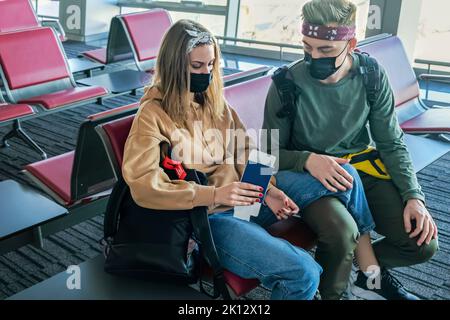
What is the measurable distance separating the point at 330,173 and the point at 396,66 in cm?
183

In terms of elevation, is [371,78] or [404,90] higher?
[371,78]

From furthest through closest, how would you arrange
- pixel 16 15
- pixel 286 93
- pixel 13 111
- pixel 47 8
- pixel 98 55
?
pixel 47 8, pixel 16 15, pixel 98 55, pixel 13 111, pixel 286 93

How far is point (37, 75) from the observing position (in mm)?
3859

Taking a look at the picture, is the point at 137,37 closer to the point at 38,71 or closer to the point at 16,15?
the point at 38,71

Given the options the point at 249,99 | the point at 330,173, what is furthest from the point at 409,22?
the point at 330,173

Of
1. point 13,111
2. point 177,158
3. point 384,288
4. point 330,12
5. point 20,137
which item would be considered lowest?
point 20,137

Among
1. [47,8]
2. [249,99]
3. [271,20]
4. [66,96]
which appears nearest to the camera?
[249,99]

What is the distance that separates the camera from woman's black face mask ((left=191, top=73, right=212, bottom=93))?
1839 millimetres

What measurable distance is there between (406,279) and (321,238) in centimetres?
79

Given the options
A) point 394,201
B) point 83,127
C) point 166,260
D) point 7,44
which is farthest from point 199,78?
point 7,44

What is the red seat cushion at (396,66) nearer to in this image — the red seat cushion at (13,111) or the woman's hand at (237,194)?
the woman's hand at (237,194)

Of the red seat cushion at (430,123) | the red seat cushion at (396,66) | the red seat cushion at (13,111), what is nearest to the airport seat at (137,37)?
the red seat cushion at (13,111)

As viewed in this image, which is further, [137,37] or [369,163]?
[137,37]

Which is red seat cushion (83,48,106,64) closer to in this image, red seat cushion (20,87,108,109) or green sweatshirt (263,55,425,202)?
red seat cushion (20,87,108,109)
